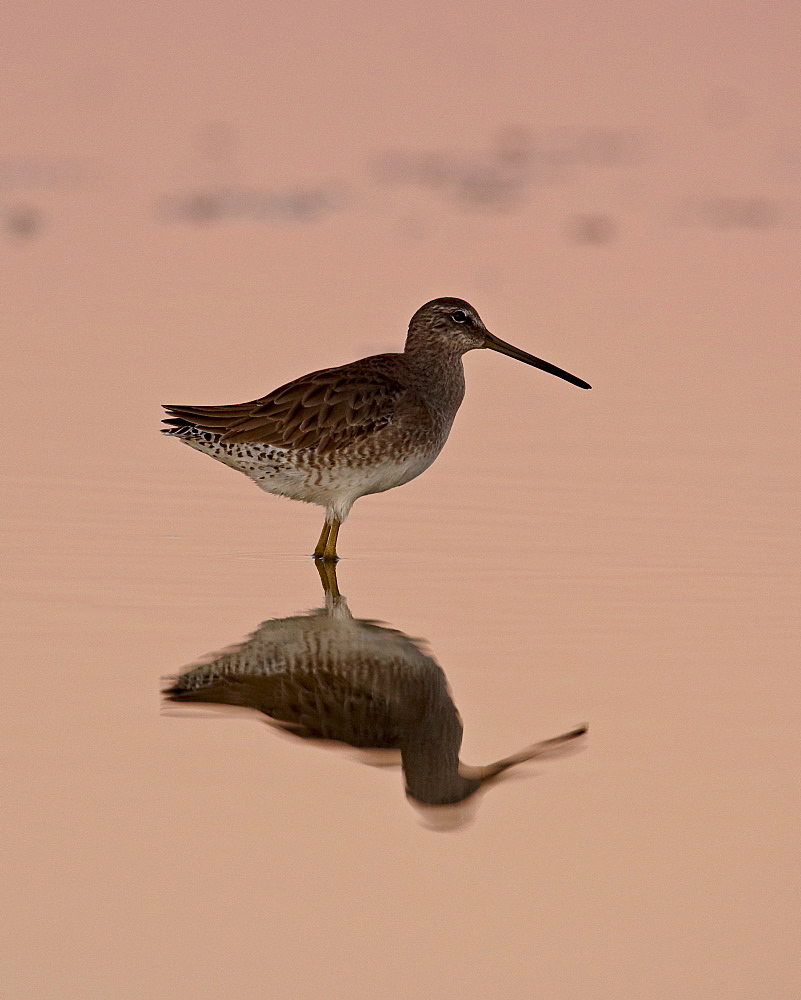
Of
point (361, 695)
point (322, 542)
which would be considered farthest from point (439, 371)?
point (361, 695)

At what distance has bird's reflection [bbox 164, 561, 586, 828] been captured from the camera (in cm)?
645

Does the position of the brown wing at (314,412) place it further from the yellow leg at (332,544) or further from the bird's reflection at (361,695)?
the bird's reflection at (361,695)

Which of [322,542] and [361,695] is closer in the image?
[361,695]

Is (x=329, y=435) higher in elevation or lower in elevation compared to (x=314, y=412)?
lower

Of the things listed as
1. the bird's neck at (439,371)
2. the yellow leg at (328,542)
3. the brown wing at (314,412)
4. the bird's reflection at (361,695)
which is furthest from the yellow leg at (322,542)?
the bird's reflection at (361,695)

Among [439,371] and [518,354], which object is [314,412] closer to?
[439,371]

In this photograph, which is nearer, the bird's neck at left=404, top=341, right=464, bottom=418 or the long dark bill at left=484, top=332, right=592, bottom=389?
the bird's neck at left=404, top=341, right=464, bottom=418

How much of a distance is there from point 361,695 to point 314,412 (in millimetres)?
3648

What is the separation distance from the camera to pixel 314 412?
1056 centimetres

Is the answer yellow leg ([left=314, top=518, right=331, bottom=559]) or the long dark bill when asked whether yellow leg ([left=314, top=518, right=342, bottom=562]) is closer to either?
yellow leg ([left=314, top=518, right=331, bottom=559])

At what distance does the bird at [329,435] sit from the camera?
10.5 m

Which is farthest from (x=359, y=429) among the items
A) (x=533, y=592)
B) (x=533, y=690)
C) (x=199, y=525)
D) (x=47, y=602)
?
(x=533, y=690)

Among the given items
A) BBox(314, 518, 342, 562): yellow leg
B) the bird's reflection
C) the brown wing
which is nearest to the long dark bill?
the brown wing

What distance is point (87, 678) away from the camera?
7324 mm
